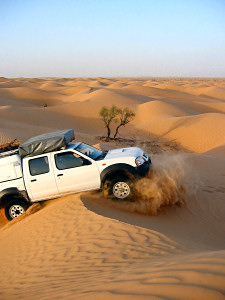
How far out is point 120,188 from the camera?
648cm

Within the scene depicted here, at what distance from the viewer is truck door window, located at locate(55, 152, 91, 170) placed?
661cm

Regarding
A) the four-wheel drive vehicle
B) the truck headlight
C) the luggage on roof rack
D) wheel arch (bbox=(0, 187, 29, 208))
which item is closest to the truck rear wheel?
the four-wheel drive vehicle

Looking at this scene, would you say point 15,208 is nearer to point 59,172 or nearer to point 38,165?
point 38,165

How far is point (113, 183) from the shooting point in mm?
6434

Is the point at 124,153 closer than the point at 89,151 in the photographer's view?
Yes

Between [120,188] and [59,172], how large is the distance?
1657 mm

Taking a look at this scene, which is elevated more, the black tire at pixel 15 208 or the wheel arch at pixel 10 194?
the wheel arch at pixel 10 194

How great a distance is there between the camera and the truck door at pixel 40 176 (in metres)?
6.65

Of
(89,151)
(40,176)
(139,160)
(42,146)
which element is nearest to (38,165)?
(40,176)

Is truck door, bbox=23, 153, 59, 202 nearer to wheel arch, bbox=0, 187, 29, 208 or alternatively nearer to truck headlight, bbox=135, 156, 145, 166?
wheel arch, bbox=0, 187, 29, 208

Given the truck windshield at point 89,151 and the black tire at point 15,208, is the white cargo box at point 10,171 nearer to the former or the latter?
the black tire at point 15,208

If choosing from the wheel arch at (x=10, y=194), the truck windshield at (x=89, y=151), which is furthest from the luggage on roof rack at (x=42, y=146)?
the wheel arch at (x=10, y=194)

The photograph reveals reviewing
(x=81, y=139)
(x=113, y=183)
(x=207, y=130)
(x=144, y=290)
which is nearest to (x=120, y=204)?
(x=113, y=183)

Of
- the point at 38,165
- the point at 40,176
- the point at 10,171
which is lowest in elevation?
the point at 40,176
